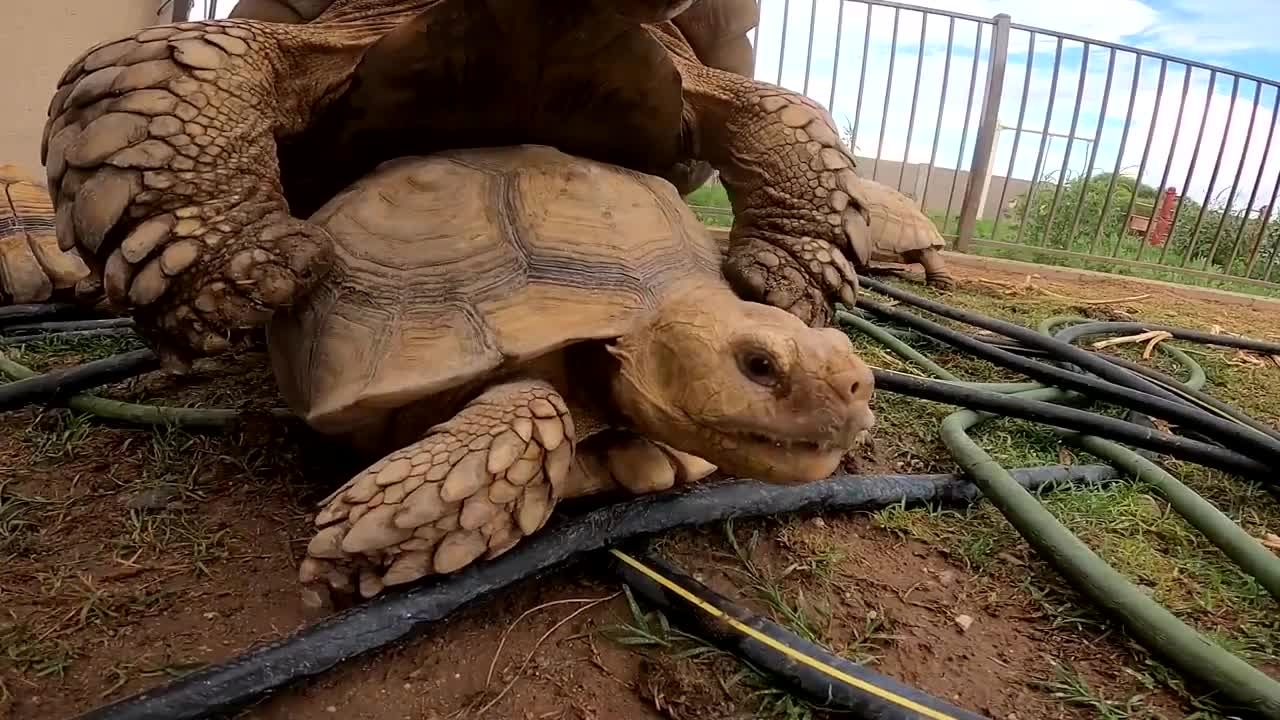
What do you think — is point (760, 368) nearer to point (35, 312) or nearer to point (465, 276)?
point (465, 276)

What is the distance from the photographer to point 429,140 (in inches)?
67.4

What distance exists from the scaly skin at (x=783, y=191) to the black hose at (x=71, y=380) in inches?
56.8

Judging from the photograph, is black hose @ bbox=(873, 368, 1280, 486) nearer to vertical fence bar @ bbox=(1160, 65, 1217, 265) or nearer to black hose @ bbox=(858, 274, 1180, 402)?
black hose @ bbox=(858, 274, 1180, 402)

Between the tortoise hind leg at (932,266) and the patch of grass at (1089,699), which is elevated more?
the tortoise hind leg at (932,266)

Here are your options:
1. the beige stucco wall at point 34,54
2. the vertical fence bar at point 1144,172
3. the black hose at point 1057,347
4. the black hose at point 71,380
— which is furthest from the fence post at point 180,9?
the vertical fence bar at point 1144,172

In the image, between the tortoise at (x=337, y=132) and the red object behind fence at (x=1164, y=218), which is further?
the red object behind fence at (x=1164, y=218)

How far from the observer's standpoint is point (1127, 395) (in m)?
2.11

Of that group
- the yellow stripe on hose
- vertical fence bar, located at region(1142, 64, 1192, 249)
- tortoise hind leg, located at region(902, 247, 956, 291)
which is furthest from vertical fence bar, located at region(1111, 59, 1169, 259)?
the yellow stripe on hose

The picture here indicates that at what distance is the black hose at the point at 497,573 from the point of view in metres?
0.93

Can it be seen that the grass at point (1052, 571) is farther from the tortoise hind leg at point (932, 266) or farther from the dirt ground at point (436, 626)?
the tortoise hind leg at point (932, 266)

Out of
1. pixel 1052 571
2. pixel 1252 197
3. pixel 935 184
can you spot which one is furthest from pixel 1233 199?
pixel 1052 571

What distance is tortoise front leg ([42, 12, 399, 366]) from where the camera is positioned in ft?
4.46

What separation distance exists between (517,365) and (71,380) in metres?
1.20

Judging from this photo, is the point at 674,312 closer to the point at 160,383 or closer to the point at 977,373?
the point at 160,383
